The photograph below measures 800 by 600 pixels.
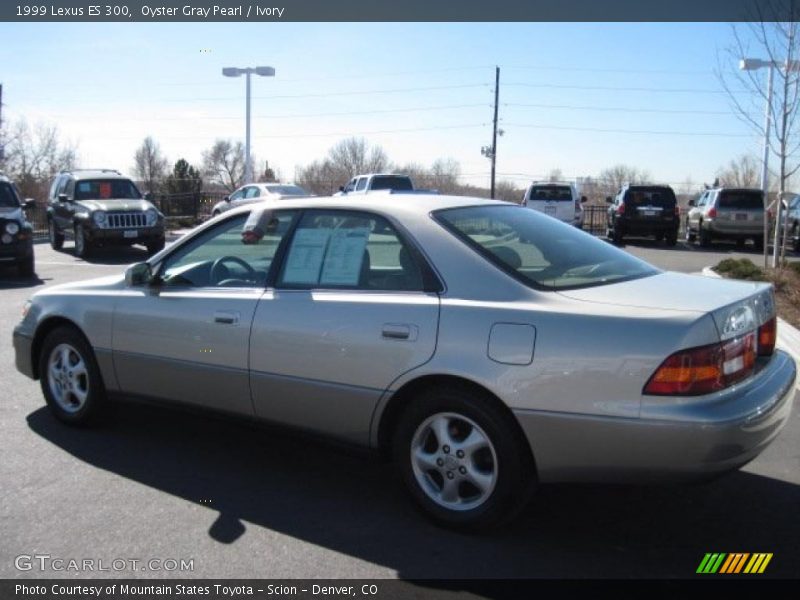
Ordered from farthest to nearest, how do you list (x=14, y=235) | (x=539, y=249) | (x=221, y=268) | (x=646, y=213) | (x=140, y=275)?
(x=646, y=213) → (x=14, y=235) → (x=140, y=275) → (x=221, y=268) → (x=539, y=249)

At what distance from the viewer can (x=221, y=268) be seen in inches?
182

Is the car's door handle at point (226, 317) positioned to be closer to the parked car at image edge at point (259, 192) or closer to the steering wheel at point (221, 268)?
the steering wheel at point (221, 268)

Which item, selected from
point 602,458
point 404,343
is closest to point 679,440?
point 602,458

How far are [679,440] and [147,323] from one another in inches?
123

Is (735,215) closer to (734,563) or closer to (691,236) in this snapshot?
(691,236)

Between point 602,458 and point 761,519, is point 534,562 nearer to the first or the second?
point 602,458

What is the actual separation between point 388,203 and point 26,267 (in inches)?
469

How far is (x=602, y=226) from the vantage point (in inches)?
1312

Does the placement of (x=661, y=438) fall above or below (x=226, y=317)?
below

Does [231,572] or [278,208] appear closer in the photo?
[231,572]

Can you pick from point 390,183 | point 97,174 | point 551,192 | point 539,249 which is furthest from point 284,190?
point 539,249

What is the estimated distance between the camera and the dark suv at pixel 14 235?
1345 cm

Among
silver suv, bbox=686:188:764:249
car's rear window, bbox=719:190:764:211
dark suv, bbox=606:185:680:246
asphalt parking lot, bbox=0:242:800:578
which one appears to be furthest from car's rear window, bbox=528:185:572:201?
asphalt parking lot, bbox=0:242:800:578

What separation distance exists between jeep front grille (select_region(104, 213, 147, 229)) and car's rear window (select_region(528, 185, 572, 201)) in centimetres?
1148
